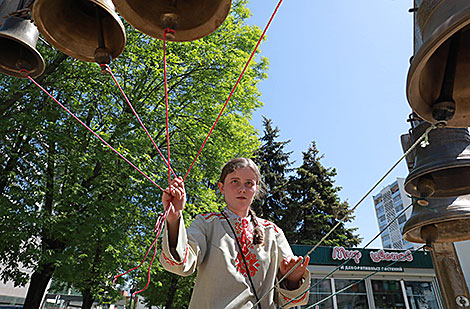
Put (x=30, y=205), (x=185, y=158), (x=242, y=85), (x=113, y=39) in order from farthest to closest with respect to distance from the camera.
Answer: (x=242, y=85) → (x=185, y=158) → (x=30, y=205) → (x=113, y=39)

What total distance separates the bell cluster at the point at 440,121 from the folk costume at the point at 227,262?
0.98 meters

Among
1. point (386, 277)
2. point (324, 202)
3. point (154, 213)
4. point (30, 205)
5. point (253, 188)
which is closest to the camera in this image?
point (253, 188)

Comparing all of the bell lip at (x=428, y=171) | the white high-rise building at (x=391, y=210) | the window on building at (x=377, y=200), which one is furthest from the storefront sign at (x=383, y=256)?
the window on building at (x=377, y=200)

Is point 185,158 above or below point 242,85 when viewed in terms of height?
below

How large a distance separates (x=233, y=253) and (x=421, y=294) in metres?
19.5

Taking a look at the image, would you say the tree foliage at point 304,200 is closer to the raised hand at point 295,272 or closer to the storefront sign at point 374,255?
the storefront sign at point 374,255

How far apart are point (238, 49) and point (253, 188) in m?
9.54

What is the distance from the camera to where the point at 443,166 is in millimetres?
2184

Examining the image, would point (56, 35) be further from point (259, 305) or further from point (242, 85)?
point (242, 85)

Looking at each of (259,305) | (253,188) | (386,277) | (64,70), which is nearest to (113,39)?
(253,188)

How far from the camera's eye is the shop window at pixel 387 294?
55.0ft

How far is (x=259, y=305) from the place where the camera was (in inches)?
75.7

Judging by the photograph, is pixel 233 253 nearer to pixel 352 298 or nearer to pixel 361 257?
pixel 361 257

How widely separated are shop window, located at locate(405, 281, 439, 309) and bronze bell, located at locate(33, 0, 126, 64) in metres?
19.7
